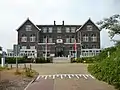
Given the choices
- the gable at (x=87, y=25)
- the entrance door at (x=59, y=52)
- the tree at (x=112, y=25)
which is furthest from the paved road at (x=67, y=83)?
the gable at (x=87, y=25)

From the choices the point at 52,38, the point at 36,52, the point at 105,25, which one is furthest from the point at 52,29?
the point at 105,25

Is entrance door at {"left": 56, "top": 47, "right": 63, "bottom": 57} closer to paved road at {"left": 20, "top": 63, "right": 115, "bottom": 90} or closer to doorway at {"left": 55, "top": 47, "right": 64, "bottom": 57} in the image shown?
doorway at {"left": 55, "top": 47, "right": 64, "bottom": 57}

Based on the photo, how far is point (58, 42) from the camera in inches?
3642

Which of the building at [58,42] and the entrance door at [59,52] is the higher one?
the building at [58,42]

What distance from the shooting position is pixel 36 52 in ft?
293

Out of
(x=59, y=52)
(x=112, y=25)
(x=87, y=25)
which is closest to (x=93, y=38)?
(x=87, y=25)

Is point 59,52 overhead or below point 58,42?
below

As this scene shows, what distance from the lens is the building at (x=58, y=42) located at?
8925 centimetres

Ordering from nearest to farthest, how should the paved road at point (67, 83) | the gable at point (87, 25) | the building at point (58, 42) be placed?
1. the paved road at point (67, 83)
2. the building at point (58, 42)
3. the gable at point (87, 25)

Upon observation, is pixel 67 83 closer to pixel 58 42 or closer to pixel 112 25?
pixel 112 25

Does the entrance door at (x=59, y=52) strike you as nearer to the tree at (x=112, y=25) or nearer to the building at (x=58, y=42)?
the building at (x=58, y=42)

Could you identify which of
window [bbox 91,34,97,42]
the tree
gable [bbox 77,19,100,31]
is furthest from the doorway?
the tree

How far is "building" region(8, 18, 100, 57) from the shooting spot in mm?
89250

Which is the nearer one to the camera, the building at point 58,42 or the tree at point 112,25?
the tree at point 112,25
